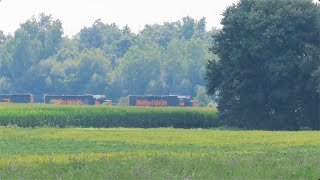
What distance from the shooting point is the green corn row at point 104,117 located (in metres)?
93.4

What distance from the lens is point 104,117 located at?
10019cm

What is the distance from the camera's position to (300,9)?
303ft

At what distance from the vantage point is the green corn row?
93375mm

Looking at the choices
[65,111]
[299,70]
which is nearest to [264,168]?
[299,70]

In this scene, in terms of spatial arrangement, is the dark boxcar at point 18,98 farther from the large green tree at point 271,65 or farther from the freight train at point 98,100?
the large green tree at point 271,65

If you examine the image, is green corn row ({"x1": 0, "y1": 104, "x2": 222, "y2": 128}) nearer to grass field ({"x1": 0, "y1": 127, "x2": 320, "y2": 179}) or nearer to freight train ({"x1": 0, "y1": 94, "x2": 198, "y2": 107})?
grass field ({"x1": 0, "y1": 127, "x2": 320, "y2": 179})

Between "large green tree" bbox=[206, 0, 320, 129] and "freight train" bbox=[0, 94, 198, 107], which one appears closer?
"large green tree" bbox=[206, 0, 320, 129]

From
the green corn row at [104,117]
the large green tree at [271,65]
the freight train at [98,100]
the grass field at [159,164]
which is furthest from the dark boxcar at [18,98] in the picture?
the grass field at [159,164]

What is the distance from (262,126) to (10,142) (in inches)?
1636

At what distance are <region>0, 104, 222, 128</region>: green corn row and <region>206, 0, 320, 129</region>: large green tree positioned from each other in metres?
10.0

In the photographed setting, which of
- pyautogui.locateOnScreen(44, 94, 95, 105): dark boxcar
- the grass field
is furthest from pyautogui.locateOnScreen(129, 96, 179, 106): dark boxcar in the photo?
the grass field

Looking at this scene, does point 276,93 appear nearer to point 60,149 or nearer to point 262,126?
point 262,126

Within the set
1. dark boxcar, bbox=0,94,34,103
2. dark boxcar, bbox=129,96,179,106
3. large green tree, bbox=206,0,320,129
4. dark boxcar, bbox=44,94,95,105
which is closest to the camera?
large green tree, bbox=206,0,320,129

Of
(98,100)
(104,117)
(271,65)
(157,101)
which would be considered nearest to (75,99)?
(98,100)
